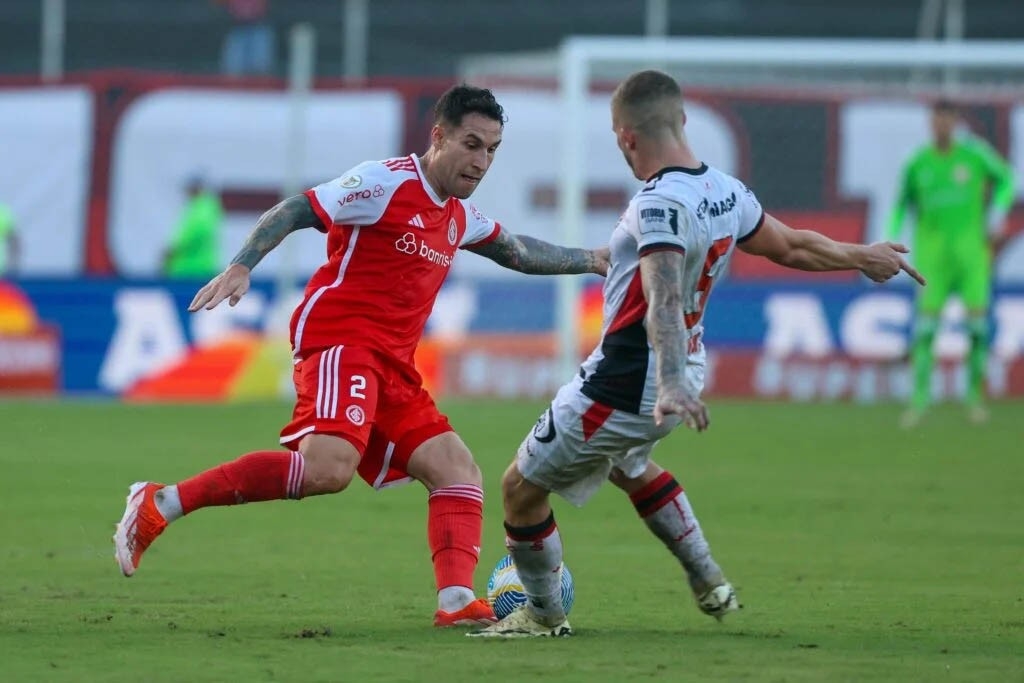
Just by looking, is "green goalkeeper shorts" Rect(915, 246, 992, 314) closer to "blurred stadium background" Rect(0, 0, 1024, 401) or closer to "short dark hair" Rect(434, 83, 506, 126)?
"blurred stadium background" Rect(0, 0, 1024, 401)

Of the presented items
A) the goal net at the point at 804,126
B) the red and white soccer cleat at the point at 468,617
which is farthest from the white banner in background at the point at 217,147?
the red and white soccer cleat at the point at 468,617

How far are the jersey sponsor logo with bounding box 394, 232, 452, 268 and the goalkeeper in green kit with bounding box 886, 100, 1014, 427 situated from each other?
946cm

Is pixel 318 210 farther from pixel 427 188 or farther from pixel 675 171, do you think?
pixel 675 171

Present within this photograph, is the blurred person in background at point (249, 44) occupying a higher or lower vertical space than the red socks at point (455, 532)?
Answer: higher

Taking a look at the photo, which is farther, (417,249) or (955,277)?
(955,277)

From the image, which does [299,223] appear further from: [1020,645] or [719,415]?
[719,415]

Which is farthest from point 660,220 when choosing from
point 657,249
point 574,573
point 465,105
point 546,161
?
point 546,161

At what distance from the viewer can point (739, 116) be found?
21906 mm

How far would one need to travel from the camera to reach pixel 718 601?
6453 mm

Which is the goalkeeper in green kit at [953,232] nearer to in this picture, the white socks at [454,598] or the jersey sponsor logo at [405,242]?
the jersey sponsor logo at [405,242]

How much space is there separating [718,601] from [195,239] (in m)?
15.3

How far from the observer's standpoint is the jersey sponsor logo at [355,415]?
6594 millimetres

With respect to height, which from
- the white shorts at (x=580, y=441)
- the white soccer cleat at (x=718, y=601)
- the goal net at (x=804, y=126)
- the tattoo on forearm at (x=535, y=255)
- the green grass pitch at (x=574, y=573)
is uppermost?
the goal net at (x=804, y=126)

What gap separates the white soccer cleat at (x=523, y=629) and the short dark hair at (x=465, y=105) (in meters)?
1.72
